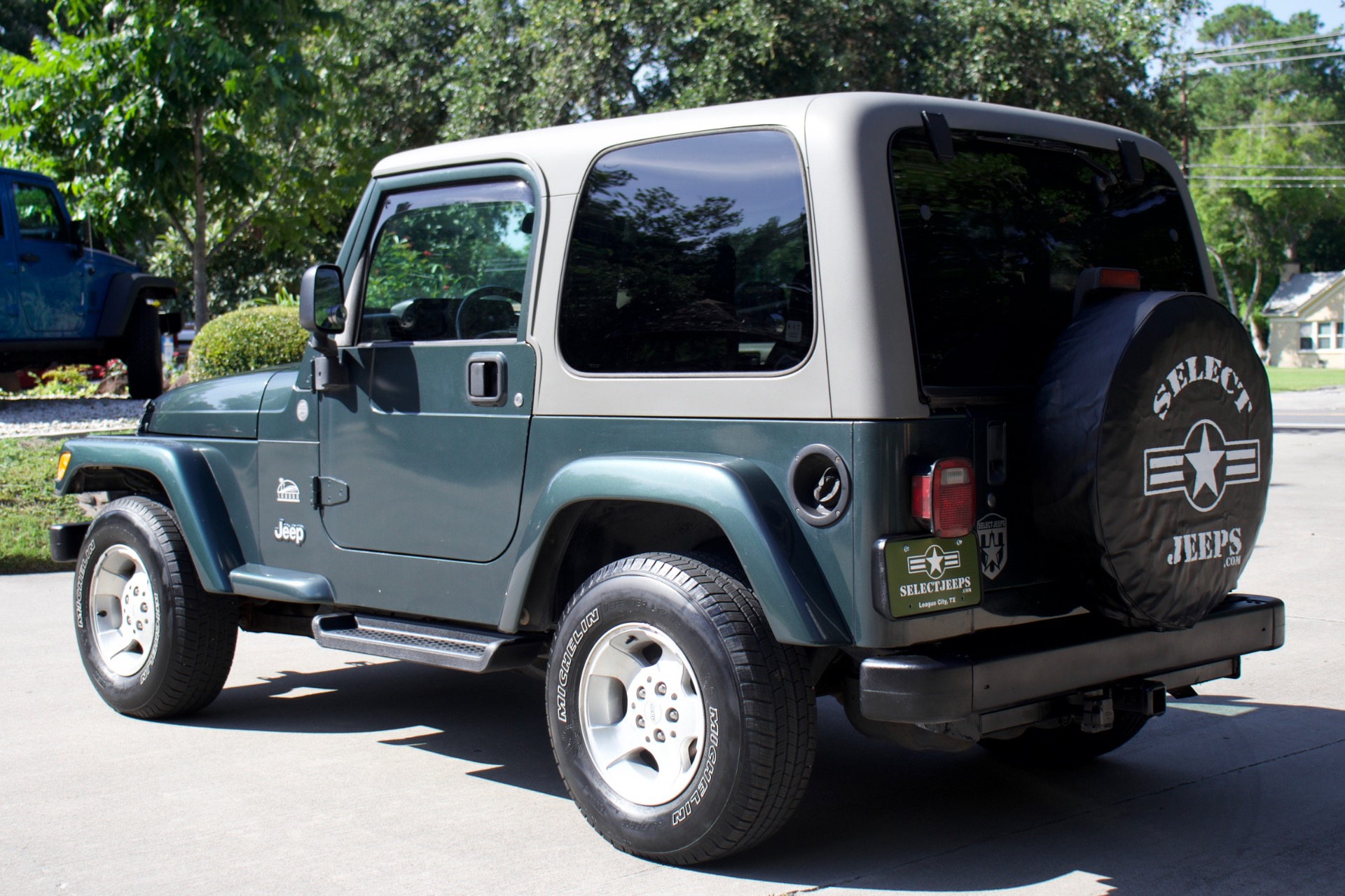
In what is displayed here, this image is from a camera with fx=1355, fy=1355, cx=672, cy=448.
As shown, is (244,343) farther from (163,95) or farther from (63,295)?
(163,95)

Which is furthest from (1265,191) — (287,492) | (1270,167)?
(287,492)

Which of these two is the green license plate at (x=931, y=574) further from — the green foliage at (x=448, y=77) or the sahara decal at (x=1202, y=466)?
the green foliage at (x=448, y=77)

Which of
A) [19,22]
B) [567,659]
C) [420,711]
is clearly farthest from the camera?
[19,22]

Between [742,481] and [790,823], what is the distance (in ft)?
4.20

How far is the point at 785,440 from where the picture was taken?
3.61 meters

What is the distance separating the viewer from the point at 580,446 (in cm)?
409

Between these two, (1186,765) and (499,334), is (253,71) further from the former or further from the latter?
(1186,765)

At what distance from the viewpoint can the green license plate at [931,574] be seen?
3.41 metres

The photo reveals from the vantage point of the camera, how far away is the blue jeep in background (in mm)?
13305

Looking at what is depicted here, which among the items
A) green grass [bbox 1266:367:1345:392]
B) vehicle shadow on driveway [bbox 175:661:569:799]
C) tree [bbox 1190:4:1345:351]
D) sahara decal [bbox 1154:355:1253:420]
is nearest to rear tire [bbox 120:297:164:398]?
vehicle shadow on driveway [bbox 175:661:569:799]

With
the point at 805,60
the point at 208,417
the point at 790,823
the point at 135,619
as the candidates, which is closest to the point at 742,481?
the point at 790,823

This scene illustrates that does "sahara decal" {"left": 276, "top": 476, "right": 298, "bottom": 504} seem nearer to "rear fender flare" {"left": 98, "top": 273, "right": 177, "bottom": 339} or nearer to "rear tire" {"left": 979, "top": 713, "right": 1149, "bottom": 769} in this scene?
"rear tire" {"left": 979, "top": 713, "right": 1149, "bottom": 769}

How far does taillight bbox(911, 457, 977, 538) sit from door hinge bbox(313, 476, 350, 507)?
222cm

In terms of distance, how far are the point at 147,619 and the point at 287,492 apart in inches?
37.0
